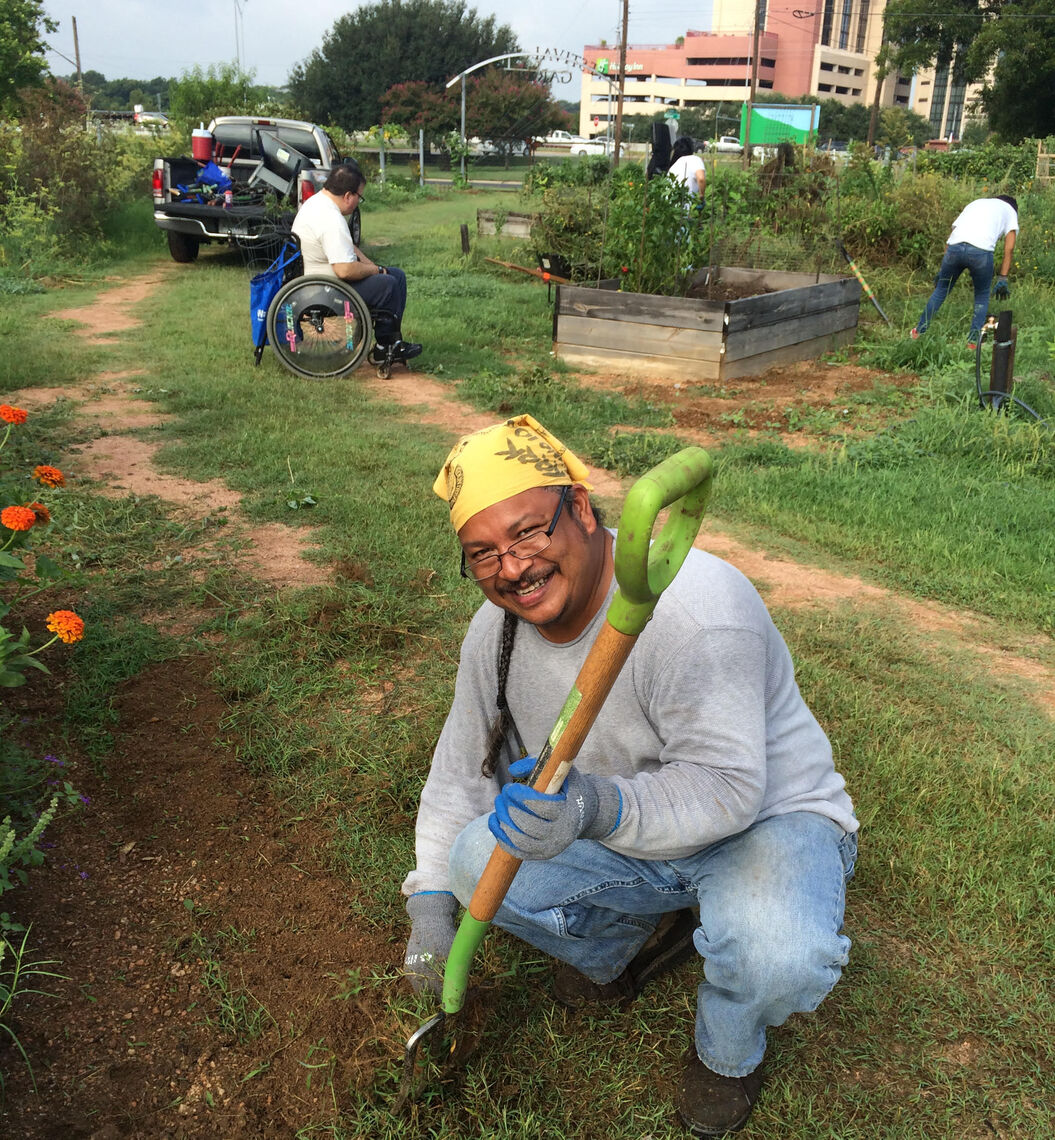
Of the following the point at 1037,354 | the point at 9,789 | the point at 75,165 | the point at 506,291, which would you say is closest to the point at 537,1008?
the point at 9,789

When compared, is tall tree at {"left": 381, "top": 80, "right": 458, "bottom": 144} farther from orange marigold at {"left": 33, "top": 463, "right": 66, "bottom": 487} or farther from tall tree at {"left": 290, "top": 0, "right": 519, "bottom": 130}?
orange marigold at {"left": 33, "top": 463, "right": 66, "bottom": 487}

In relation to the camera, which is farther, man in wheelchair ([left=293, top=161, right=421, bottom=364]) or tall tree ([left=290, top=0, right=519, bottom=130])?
tall tree ([left=290, top=0, right=519, bottom=130])

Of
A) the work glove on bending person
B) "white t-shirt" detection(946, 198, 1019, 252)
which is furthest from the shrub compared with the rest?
the work glove on bending person

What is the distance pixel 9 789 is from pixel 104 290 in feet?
31.3

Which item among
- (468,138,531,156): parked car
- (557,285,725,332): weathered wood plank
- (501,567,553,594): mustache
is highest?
(468,138,531,156): parked car

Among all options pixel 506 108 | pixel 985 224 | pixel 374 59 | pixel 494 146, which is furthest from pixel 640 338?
pixel 374 59

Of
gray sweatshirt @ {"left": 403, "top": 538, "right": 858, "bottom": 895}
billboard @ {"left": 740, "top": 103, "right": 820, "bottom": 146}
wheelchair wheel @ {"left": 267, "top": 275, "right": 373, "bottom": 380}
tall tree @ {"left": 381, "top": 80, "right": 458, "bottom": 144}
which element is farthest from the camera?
tall tree @ {"left": 381, "top": 80, "right": 458, "bottom": 144}

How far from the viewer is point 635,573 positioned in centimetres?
137

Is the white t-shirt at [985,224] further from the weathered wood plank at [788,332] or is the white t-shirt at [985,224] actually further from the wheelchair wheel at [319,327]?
the wheelchair wheel at [319,327]

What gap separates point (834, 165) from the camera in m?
13.3

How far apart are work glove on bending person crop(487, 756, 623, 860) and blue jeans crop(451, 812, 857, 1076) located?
1.08 feet

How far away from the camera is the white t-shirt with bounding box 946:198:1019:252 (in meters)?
8.66

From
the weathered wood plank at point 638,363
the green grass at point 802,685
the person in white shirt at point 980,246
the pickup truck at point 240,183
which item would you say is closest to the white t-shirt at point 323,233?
the green grass at point 802,685

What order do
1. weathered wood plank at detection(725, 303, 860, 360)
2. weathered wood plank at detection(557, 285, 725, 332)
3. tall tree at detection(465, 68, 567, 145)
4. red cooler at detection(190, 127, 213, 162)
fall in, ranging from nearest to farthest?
weathered wood plank at detection(557, 285, 725, 332)
weathered wood plank at detection(725, 303, 860, 360)
red cooler at detection(190, 127, 213, 162)
tall tree at detection(465, 68, 567, 145)
